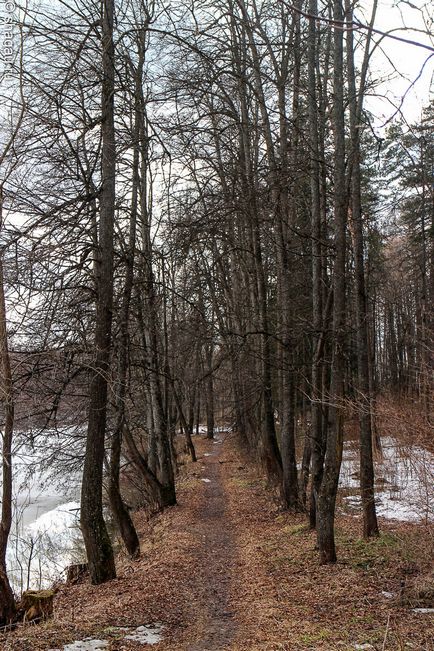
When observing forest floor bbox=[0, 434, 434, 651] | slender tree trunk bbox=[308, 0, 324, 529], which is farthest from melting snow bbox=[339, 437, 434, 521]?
slender tree trunk bbox=[308, 0, 324, 529]

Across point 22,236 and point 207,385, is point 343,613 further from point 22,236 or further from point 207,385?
point 207,385

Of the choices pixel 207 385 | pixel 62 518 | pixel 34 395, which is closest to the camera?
pixel 34 395

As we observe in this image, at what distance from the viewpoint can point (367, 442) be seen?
923 centimetres

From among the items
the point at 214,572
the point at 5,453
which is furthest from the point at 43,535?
the point at 5,453

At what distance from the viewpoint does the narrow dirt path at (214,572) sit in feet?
19.7

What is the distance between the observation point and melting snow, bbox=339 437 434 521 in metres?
7.39

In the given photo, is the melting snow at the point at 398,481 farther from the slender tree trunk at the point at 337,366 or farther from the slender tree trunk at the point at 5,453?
the slender tree trunk at the point at 5,453

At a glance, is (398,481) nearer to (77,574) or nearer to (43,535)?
(77,574)

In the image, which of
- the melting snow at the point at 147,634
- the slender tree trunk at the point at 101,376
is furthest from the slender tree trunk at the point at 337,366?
the slender tree trunk at the point at 101,376

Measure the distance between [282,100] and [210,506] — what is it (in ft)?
33.1

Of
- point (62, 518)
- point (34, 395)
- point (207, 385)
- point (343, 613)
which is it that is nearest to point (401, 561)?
point (343, 613)

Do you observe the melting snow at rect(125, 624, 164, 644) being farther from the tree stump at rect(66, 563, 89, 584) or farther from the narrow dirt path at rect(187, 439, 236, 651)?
the tree stump at rect(66, 563, 89, 584)

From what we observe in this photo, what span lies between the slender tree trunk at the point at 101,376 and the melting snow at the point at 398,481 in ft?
14.2

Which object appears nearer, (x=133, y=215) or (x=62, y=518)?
(x=133, y=215)
